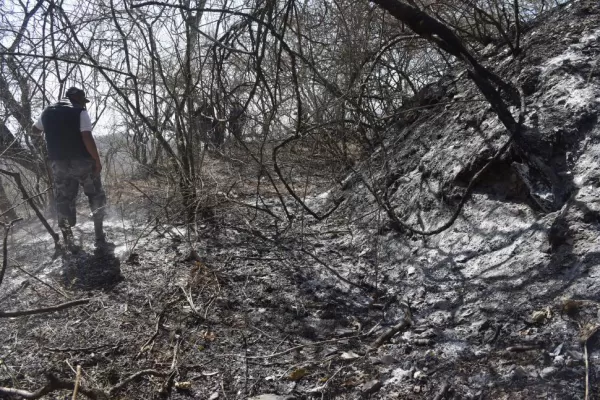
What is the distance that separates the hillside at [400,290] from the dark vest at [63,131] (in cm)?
95

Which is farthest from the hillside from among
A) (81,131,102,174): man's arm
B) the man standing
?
(81,131,102,174): man's arm

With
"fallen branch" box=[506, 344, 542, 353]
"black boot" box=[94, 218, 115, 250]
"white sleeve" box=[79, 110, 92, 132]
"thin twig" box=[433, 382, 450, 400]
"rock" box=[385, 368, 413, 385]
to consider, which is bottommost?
"fallen branch" box=[506, 344, 542, 353]

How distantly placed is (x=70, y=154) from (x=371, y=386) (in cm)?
353

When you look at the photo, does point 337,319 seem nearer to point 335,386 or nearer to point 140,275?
point 335,386

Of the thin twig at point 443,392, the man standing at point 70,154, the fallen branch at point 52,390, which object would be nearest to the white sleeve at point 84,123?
the man standing at point 70,154

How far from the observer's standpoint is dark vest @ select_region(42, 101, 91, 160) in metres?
4.47

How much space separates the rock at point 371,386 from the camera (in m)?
2.29

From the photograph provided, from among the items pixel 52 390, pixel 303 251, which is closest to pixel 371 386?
pixel 52 390

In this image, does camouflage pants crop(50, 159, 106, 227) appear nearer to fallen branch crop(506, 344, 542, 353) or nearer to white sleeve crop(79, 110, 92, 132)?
white sleeve crop(79, 110, 92, 132)

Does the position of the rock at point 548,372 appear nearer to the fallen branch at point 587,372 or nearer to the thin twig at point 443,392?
the fallen branch at point 587,372

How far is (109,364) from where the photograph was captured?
8.93 ft

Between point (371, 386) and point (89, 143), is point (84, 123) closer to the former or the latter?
point (89, 143)

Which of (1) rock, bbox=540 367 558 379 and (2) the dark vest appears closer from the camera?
(1) rock, bbox=540 367 558 379

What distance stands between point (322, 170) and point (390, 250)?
224 centimetres
